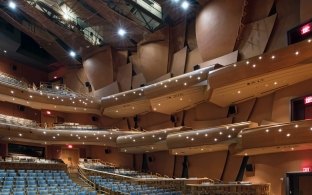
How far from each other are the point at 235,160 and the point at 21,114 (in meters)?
12.1

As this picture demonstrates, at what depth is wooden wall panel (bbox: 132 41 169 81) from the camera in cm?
1775

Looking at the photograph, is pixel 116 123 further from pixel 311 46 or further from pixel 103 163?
pixel 311 46

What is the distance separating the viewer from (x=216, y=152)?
604 inches

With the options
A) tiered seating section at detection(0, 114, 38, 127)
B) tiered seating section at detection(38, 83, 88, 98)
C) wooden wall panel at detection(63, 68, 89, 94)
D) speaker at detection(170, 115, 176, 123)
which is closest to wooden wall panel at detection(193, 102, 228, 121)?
speaker at detection(170, 115, 176, 123)

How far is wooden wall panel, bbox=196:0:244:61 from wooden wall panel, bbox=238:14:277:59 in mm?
443

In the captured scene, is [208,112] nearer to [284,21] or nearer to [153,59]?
[153,59]

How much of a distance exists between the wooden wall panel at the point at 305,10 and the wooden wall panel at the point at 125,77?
9.99 meters

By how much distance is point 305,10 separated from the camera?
1210 centimetres

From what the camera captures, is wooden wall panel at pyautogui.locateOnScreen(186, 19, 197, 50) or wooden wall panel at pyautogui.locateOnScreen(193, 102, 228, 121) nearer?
wooden wall panel at pyautogui.locateOnScreen(193, 102, 228, 121)

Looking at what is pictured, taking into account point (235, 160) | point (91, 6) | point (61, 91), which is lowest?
point (235, 160)

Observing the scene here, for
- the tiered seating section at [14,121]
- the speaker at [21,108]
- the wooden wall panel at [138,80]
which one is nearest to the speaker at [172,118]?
the wooden wall panel at [138,80]

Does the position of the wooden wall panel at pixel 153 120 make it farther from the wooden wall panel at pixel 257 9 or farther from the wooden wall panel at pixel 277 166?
the wooden wall panel at pixel 257 9

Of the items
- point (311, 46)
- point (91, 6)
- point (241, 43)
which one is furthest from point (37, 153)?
point (311, 46)

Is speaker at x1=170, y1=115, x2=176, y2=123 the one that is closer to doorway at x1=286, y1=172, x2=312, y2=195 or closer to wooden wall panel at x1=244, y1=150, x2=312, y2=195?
wooden wall panel at x1=244, y1=150, x2=312, y2=195
